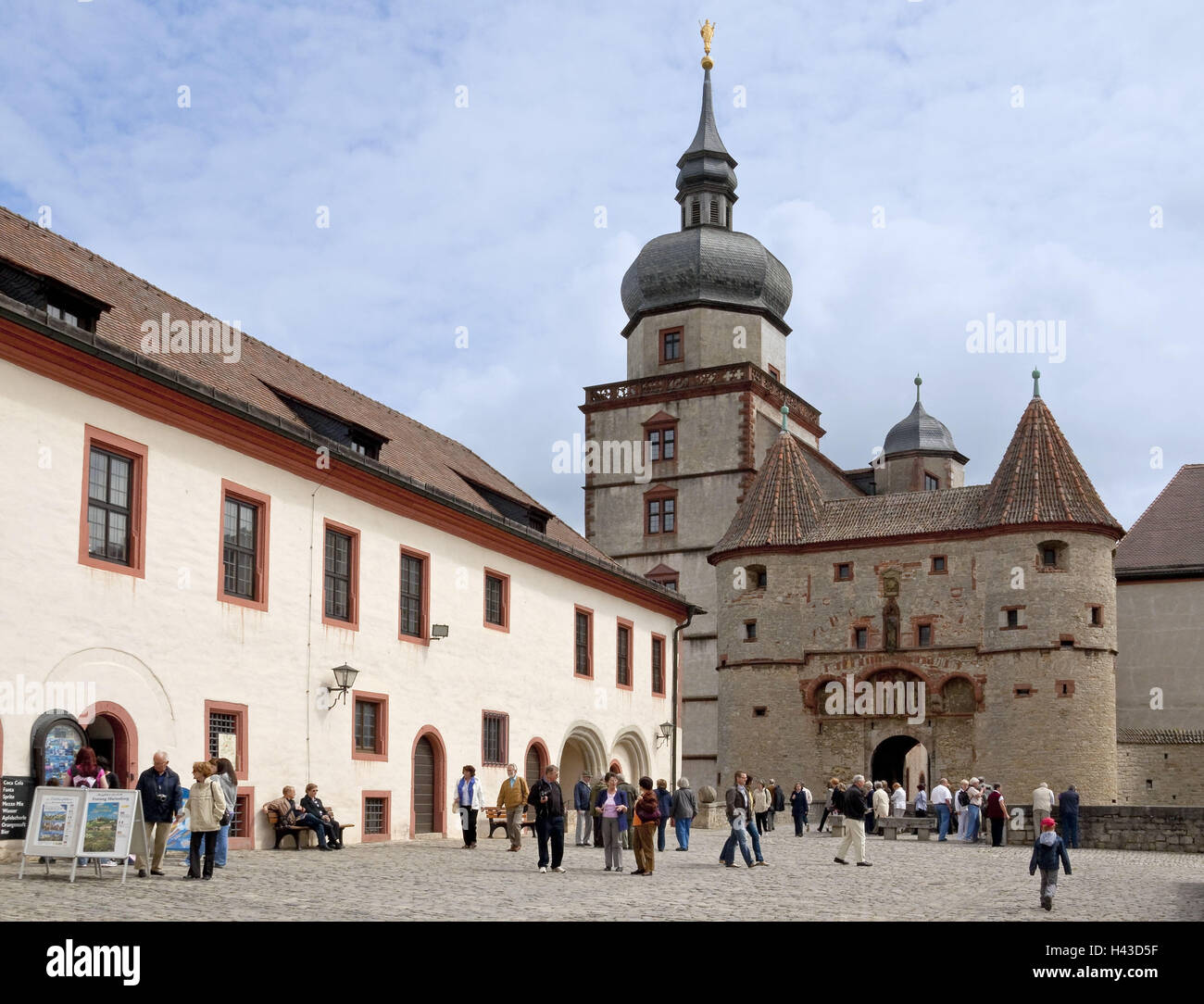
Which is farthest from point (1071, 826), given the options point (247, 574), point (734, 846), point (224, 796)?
point (224, 796)

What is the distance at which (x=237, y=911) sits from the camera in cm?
1316

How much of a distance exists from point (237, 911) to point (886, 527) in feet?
139

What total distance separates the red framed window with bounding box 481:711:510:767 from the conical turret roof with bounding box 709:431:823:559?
2436cm

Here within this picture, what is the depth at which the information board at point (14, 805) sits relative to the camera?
58.1ft

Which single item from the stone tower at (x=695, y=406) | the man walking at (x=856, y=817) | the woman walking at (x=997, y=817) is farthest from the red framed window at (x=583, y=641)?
the stone tower at (x=695, y=406)

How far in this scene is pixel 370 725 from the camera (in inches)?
1029

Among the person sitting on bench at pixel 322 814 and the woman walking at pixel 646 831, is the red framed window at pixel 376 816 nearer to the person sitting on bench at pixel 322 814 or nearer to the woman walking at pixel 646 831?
the person sitting on bench at pixel 322 814

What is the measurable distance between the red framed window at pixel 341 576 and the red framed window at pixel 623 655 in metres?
12.7

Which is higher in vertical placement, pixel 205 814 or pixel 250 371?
pixel 250 371

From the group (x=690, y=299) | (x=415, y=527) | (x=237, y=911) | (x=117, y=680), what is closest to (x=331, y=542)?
(x=415, y=527)

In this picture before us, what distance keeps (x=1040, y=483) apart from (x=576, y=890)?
3771cm

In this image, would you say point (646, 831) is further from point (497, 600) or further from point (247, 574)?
point (497, 600)

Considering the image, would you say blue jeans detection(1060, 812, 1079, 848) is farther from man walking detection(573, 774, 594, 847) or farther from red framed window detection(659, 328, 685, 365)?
red framed window detection(659, 328, 685, 365)
